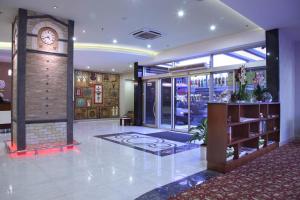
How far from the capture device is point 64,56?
5812 millimetres

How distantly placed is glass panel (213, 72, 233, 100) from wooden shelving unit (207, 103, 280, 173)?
6.94 feet

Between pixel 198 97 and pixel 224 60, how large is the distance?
5.79 ft

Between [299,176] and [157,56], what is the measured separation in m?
7.23

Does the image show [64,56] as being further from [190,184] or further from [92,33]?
[190,184]

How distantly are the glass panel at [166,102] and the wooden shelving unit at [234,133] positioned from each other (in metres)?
4.83

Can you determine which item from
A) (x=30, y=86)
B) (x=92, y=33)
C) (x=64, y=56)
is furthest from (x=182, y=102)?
(x=30, y=86)

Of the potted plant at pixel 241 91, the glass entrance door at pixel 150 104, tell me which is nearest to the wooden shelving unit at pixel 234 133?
the potted plant at pixel 241 91

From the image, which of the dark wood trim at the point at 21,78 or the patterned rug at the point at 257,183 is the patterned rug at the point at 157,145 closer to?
the patterned rug at the point at 257,183

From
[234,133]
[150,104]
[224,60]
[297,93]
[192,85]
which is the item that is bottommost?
[234,133]

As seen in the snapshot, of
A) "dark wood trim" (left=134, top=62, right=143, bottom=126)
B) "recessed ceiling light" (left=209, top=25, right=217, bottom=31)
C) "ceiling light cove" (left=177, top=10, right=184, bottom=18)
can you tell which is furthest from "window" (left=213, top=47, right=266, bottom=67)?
"dark wood trim" (left=134, top=62, right=143, bottom=126)

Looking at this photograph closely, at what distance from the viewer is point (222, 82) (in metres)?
7.69

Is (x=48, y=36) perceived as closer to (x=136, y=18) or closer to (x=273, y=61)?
(x=136, y=18)

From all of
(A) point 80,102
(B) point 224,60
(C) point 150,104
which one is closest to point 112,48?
(C) point 150,104

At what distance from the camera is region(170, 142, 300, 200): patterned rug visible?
2.97 m
